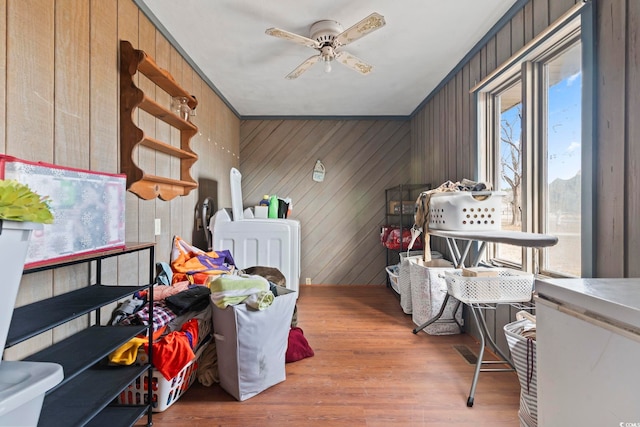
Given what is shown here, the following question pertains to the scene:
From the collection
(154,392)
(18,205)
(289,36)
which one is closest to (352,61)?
(289,36)

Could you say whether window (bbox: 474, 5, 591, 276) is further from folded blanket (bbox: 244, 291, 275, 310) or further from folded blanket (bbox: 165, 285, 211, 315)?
folded blanket (bbox: 165, 285, 211, 315)

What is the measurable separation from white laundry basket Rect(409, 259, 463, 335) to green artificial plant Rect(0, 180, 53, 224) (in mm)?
2448

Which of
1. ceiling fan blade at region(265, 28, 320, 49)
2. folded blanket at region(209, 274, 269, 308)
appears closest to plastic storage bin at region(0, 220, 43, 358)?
folded blanket at region(209, 274, 269, 308)

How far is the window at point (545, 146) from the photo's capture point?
164 cm

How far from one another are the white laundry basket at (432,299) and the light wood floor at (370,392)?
0.08 m

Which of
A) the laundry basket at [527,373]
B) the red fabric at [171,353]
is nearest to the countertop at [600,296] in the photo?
the laundry basket at [527,373]

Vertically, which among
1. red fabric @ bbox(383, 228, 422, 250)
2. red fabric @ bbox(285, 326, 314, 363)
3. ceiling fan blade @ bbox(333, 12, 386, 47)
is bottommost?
red fabric @ bbox(285, 326, 314, 363)

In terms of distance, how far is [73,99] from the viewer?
1400 millimetres

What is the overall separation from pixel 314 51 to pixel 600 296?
2.56 meters

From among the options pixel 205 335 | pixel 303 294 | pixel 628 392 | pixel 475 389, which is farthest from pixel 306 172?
pixel 628 392

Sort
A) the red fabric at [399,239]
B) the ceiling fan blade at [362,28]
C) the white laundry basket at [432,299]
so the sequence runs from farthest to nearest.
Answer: the red fabric at [399,239]
the white laundry basket at [432,299]
the ceiling fan blade at [362,28]

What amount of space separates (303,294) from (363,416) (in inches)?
89.9

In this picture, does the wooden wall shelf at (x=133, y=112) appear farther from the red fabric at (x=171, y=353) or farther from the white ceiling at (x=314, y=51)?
the red fabric at (x=171, y=353)

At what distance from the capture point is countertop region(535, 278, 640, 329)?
570mm
